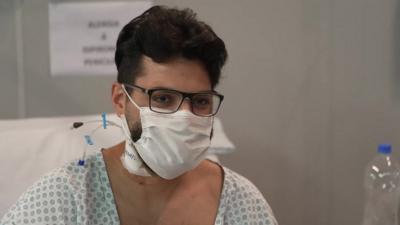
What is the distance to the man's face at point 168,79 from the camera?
1.02m

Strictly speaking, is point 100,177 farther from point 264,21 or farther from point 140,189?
point 264,21

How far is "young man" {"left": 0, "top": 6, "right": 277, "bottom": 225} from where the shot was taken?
3.33 feet

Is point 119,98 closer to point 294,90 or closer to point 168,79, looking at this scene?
point 168,79

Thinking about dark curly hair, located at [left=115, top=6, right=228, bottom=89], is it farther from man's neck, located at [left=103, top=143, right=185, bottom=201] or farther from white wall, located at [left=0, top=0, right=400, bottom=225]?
white wall, located at [left=0, top=0, right=400, bottom=225]

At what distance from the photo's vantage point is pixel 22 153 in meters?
1.41

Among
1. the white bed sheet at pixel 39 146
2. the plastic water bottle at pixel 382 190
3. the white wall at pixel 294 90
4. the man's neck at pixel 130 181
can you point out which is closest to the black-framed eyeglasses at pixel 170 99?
the man's neck at pixel 130 181

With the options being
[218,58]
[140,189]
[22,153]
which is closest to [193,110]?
[218,58]

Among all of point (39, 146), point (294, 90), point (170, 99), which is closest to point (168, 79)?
point (170, 99)

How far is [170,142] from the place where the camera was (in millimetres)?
1019

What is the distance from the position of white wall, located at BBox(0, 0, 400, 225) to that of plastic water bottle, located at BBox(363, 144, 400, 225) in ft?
0.18

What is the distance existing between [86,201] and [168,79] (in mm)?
343

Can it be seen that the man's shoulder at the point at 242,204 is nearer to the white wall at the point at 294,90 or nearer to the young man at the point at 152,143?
the young man at the point at 152,143

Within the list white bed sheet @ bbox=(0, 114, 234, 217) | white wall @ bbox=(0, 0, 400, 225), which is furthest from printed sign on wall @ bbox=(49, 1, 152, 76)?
white bed sheet @ bbox=(0, 114, 234, 217)

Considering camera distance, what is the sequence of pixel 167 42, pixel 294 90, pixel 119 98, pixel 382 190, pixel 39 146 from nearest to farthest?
pixel 167 42
pixel 119 98
pixel 39 146
pixel 382 190
pixel 294 90
